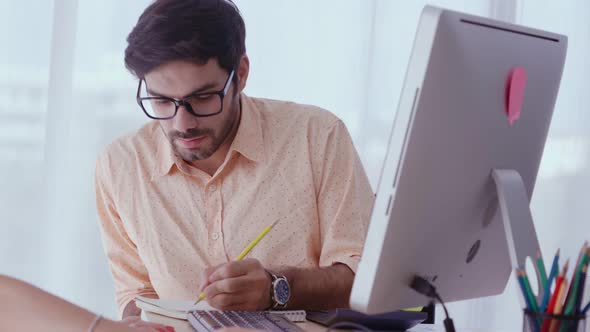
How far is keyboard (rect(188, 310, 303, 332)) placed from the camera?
4.21 feet

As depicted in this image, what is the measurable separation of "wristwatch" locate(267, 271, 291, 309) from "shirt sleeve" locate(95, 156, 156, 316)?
18.3 inches

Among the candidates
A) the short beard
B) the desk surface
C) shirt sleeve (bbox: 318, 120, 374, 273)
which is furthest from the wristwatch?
the short beard

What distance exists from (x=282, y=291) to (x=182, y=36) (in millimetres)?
610

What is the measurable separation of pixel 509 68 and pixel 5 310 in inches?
28.3

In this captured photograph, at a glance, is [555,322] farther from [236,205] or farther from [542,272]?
[236,205]

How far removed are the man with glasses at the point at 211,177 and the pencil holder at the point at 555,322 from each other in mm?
706

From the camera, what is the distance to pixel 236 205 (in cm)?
188

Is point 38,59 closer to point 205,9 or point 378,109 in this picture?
point 205,9

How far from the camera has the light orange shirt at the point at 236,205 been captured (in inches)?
72.8

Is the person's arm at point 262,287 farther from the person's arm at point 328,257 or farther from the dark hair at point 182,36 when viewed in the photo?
the dark hair at point 182,36

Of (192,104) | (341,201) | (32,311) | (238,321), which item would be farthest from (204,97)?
(32,311)

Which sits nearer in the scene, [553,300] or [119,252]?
[553,300]

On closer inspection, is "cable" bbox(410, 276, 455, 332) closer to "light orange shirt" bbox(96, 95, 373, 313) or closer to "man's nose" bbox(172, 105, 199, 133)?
"light orange shirt" bbox(96, 95, 373, 313)

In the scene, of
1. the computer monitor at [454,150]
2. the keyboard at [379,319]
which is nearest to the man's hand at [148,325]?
the keyboard at [379,319]
